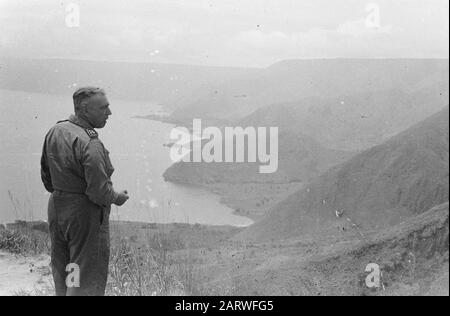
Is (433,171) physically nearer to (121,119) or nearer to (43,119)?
(121,119)

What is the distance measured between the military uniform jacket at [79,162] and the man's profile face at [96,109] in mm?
52

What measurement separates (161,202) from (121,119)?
1.47 meters

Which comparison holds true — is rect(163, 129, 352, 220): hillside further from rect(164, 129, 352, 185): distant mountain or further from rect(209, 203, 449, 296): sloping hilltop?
rect(209, 203, 449, 296): sloping hilltop

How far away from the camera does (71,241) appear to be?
362 centimetres

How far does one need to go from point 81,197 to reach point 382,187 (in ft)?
11.0

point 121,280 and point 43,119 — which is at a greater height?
point 43,119

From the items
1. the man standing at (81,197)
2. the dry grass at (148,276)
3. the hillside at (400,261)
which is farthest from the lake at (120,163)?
the man standing at (81,197)

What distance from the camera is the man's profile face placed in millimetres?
3615

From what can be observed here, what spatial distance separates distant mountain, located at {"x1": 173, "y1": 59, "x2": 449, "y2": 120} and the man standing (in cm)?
248

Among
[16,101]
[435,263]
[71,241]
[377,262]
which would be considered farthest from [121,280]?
[16,101]

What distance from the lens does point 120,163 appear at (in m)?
7.90

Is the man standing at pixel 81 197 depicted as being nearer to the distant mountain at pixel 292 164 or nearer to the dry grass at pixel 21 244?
the distant mountain at pixel 292 164

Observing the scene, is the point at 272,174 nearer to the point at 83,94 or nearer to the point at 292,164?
the point at 292,164

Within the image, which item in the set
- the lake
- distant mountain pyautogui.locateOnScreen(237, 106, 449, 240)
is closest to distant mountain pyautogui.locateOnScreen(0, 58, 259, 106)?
the lake
